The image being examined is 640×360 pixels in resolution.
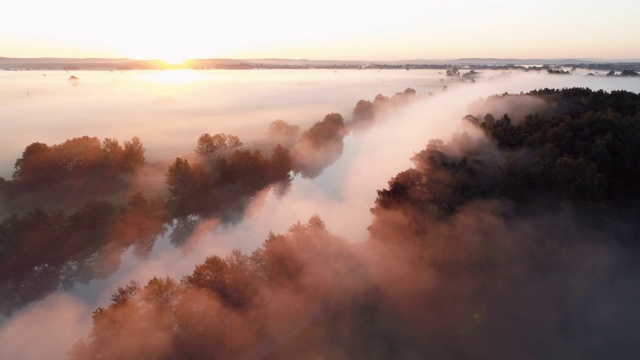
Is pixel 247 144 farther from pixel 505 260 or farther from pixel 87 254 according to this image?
pixel 505 260

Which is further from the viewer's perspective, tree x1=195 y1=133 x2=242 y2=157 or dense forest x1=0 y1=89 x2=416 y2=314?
tree x1=195 y1=133 x2=242 y2=157

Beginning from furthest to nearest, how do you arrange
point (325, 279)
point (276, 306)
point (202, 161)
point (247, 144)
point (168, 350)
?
point (247, 144)
point (202, 161)
point (325, 279)
point (276, 306)
point (168, 350)

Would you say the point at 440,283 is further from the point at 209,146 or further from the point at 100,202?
the point at 209,146

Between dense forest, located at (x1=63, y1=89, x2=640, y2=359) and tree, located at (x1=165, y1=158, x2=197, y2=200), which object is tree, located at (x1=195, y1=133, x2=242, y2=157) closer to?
tree, located at (x1=165, y1=158, x2=197, y2=200)

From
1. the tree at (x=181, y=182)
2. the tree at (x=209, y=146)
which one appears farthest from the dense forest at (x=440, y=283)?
the tree at (x=209, y=146)

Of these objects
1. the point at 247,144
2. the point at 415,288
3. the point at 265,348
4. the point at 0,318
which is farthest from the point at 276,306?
the point at 247,144

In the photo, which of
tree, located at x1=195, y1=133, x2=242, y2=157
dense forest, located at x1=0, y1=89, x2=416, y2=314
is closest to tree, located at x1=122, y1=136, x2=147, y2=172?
dense forest, located at x1=0, y1=89, x2=416, y2=314
